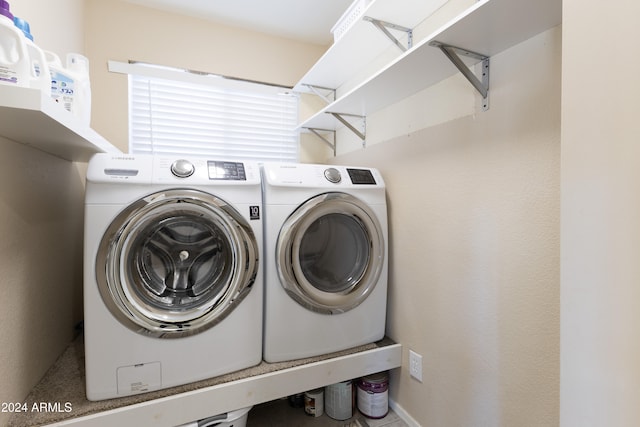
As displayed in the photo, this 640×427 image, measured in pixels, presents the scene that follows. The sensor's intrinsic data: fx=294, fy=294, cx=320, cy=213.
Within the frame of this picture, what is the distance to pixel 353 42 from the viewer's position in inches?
63.1

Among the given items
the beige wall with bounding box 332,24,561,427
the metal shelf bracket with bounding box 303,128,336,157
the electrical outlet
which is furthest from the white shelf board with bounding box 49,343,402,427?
the metal shelf bracket with bounding box 303,128,336,157

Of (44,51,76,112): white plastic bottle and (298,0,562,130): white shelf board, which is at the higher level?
(298,0,562,130): white shelf board

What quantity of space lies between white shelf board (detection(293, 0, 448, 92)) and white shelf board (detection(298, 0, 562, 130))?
321mm

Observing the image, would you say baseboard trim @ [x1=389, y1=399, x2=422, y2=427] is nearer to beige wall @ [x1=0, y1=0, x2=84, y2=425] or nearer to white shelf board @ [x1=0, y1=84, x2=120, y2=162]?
beige wall @ [x1=0, y1=0, x2=84, y2=425]

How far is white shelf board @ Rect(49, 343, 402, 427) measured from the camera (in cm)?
107

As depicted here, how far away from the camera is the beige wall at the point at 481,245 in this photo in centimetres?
94

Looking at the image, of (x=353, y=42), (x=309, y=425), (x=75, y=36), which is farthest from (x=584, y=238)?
(x=75, y=36)

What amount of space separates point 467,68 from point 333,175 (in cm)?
72

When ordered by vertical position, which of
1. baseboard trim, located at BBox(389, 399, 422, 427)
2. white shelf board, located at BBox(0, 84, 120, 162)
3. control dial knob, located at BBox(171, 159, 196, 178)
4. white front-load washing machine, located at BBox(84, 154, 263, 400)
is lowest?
baseboard trim, located at BBox(389, 399, 422, 427)

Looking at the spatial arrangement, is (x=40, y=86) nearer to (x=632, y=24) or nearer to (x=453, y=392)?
(x=632, y=24)

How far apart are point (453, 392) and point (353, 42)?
1782 millimetres

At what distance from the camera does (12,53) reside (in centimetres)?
75

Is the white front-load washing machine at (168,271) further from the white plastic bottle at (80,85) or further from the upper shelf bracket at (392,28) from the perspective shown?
the upper shelf bracket at (392,28)

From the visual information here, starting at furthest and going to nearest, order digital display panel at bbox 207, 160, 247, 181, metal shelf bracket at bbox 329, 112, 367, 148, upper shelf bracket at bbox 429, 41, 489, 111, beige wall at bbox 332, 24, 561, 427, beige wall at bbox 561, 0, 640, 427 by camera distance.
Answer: metal shelf bracket at bbox 329, 112, 367, 148 → digital display panel at bbox 207, 160, 247, 181 → upper shelf bracket at bbox 429, 41, 489, 111 → beige wall at bbox 332, 24, 561, 427 → beige wall at bbox 561, 0, 640, 427
